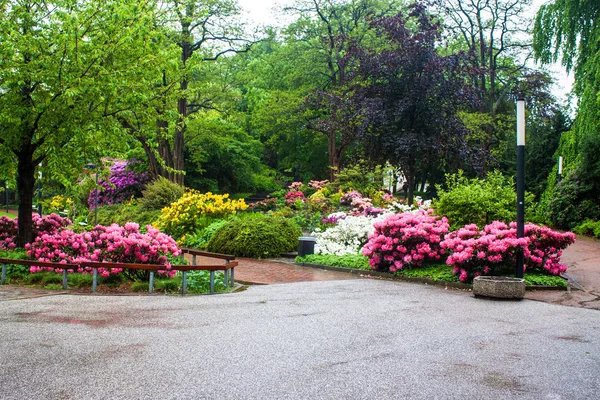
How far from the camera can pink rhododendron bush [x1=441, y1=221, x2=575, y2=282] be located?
35.7 ft

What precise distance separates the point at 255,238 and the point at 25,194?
5.74 m

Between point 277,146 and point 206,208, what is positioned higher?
point 277,146

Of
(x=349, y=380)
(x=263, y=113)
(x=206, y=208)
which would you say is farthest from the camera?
(x=263, y=113)

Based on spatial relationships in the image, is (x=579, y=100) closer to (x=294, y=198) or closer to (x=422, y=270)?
(x=294, y=198)

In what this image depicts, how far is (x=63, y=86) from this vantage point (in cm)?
1138

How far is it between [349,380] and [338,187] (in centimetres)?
1960

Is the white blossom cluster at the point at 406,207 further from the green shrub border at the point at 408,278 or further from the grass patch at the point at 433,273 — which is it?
the grass patch at the point at 433,273

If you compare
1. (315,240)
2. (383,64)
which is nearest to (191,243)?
(315,240)

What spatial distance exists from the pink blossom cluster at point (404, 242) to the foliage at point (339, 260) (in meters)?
0.65

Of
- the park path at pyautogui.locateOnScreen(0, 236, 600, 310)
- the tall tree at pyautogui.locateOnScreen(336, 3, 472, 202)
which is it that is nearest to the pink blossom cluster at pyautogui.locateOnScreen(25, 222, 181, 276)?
the park path at pyautogui.locateOnScreen(0, 236, 600, 310)

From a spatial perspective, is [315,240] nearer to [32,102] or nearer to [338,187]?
[32,102]

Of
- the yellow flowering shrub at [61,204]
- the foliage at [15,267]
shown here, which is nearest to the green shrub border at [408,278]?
the foliage at [15,267]

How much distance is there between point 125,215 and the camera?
74.5 feet

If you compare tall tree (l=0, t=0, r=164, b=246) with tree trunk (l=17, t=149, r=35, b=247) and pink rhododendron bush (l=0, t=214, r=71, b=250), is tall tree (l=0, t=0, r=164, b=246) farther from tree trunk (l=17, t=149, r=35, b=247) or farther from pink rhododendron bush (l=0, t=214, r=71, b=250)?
pink rhododendron bush (l=0, t=214, r=71, b=250)
